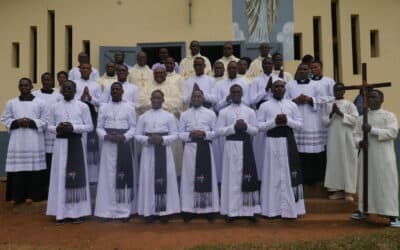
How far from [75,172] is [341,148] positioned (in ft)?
14.3

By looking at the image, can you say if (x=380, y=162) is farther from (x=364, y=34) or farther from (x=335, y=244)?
(x=364, y=34)

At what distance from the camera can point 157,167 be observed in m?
6.57

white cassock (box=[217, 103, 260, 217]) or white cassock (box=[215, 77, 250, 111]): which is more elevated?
white cassock (box=[215, 77, 250, 111])

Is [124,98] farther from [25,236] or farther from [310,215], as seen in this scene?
[310,215]

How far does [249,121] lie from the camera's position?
6.65 m

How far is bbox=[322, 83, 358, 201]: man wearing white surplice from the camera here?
280 inches

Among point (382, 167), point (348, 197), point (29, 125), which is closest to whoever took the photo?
point (382, 167)

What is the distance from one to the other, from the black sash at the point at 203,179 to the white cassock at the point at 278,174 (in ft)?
2.77

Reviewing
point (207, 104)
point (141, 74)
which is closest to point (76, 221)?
point (207, 104)

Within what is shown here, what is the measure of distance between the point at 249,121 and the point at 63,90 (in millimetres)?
2962

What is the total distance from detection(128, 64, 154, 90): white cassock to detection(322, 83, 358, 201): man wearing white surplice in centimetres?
342

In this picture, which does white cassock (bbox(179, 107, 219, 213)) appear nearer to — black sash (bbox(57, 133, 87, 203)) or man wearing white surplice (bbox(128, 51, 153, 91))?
black sash (bbox(57, 133, 87, 203))

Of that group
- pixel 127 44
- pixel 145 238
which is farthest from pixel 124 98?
pixel 127 44

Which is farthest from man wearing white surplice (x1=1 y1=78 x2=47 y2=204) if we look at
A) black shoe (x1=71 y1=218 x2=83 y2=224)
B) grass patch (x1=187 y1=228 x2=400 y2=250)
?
grass patch (x1=187 y1=228 x2=400 y2=250)
